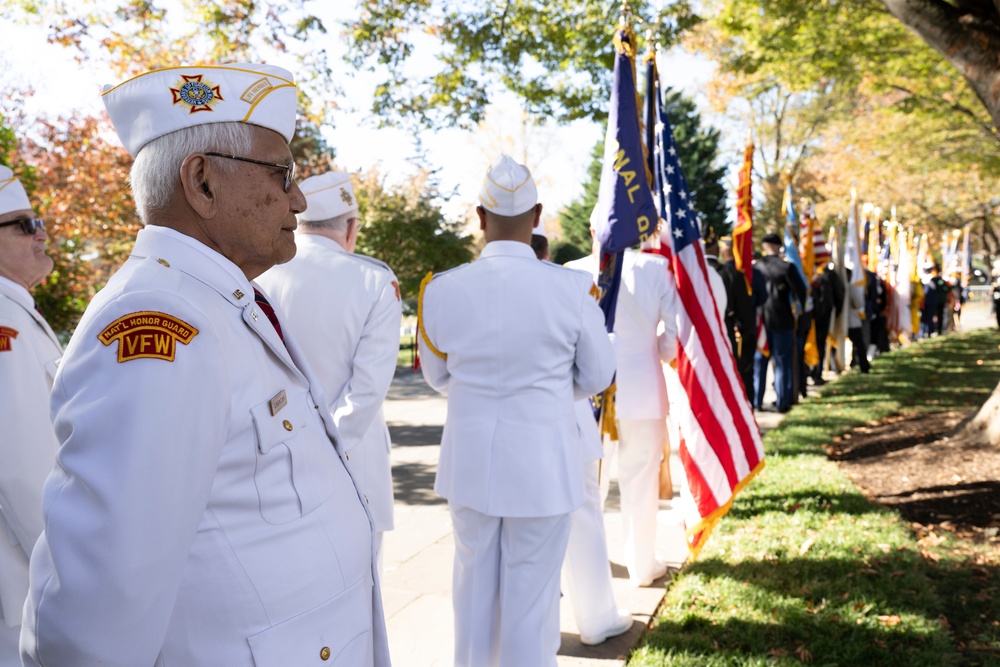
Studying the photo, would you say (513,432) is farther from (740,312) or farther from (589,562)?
(740,312)

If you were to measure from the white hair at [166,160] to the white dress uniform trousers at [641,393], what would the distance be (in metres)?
3.49

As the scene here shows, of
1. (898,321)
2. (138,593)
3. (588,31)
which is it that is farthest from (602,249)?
(898,321)

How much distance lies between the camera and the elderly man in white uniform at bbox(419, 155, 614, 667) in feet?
10.7

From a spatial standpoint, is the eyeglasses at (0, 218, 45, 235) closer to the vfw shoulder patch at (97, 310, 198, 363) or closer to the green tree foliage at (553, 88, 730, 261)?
the vfw shoulder patch at (97, 310, 198, 363)

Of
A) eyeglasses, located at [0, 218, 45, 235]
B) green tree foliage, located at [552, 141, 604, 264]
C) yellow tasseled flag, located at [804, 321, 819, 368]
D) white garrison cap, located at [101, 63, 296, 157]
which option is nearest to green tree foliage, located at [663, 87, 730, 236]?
green tree foliage, located at [552, 141, 604, 264]

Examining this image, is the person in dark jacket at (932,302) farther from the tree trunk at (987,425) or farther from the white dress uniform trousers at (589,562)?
the white dress uniform trousers at (589,562)

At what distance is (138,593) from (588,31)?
35.5 feet

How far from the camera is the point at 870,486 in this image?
6840 millimetres

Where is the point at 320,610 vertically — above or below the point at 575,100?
below

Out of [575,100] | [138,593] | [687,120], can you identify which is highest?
[687,120]

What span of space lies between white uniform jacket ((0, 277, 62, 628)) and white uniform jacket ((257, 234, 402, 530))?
3.90 ft

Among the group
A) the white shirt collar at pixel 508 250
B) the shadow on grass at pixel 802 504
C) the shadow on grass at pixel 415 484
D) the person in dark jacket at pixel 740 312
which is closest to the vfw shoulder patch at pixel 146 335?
the white shirt collar at pixel 508 250

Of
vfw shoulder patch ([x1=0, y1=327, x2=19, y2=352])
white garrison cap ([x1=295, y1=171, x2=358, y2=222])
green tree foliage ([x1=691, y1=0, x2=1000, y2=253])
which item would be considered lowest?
vfw shoulder patch ([x1=0, y1=327, x2=19, y2=352])

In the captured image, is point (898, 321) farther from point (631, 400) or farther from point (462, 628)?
point (462, 628)
